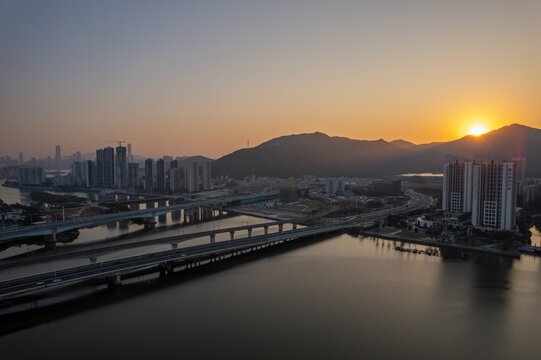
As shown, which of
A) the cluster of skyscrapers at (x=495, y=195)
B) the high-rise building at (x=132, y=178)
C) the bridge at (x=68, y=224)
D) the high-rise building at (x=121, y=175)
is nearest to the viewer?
the bridge at (x=68, y=224)

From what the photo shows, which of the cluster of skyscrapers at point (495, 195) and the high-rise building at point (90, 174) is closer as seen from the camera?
the cluster of skyscrapers at point (495, 195)

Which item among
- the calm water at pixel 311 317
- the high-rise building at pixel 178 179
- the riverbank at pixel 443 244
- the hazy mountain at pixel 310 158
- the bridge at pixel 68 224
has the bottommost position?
the calm water at pixel 311 317

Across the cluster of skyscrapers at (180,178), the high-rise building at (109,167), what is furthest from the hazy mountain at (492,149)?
the high-rise building at (109,167)

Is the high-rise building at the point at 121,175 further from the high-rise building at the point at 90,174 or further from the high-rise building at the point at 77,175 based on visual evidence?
the high-rise building at the point at 77,175

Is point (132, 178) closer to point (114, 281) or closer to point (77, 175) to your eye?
point (77, 175)

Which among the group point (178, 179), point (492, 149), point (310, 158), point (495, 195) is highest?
point (492, 149)

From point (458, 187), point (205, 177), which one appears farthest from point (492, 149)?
point (205, 177)
